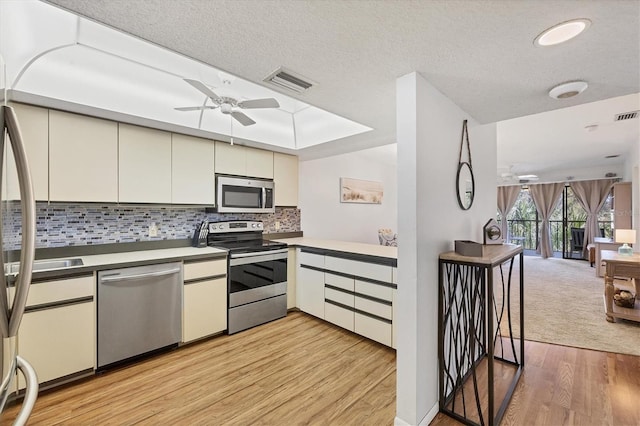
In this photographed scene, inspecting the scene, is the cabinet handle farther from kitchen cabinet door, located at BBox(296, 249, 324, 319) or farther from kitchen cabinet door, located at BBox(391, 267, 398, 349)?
kitchen cabinet door, located at BBox(391, 267, 398, 349)

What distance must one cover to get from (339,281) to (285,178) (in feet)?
5.61

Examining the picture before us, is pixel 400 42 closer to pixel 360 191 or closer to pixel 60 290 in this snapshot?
pixel 60 290

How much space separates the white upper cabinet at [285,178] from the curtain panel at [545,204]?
8.11 m

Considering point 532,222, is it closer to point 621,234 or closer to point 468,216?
point 621,234

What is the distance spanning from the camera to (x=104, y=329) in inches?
Result: 89.7

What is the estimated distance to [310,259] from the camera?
349 centimetres

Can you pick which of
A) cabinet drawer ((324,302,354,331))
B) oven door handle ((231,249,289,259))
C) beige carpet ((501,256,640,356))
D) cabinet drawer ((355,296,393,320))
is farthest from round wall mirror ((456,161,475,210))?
oven door handle ((231,249,289,259))

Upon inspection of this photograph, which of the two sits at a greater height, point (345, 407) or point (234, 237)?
point (234, 237)

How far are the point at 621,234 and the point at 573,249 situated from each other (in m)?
4.49

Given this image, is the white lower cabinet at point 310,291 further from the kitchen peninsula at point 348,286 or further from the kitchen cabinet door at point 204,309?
the kitchen cabinet door at point 204,309

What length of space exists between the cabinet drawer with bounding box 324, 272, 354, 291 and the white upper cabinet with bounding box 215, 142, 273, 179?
1.59 meters

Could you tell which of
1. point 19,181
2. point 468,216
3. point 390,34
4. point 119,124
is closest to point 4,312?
point 19,181

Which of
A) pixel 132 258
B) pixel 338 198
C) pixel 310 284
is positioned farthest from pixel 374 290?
pixel 338 198

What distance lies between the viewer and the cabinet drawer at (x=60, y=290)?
1.98m
